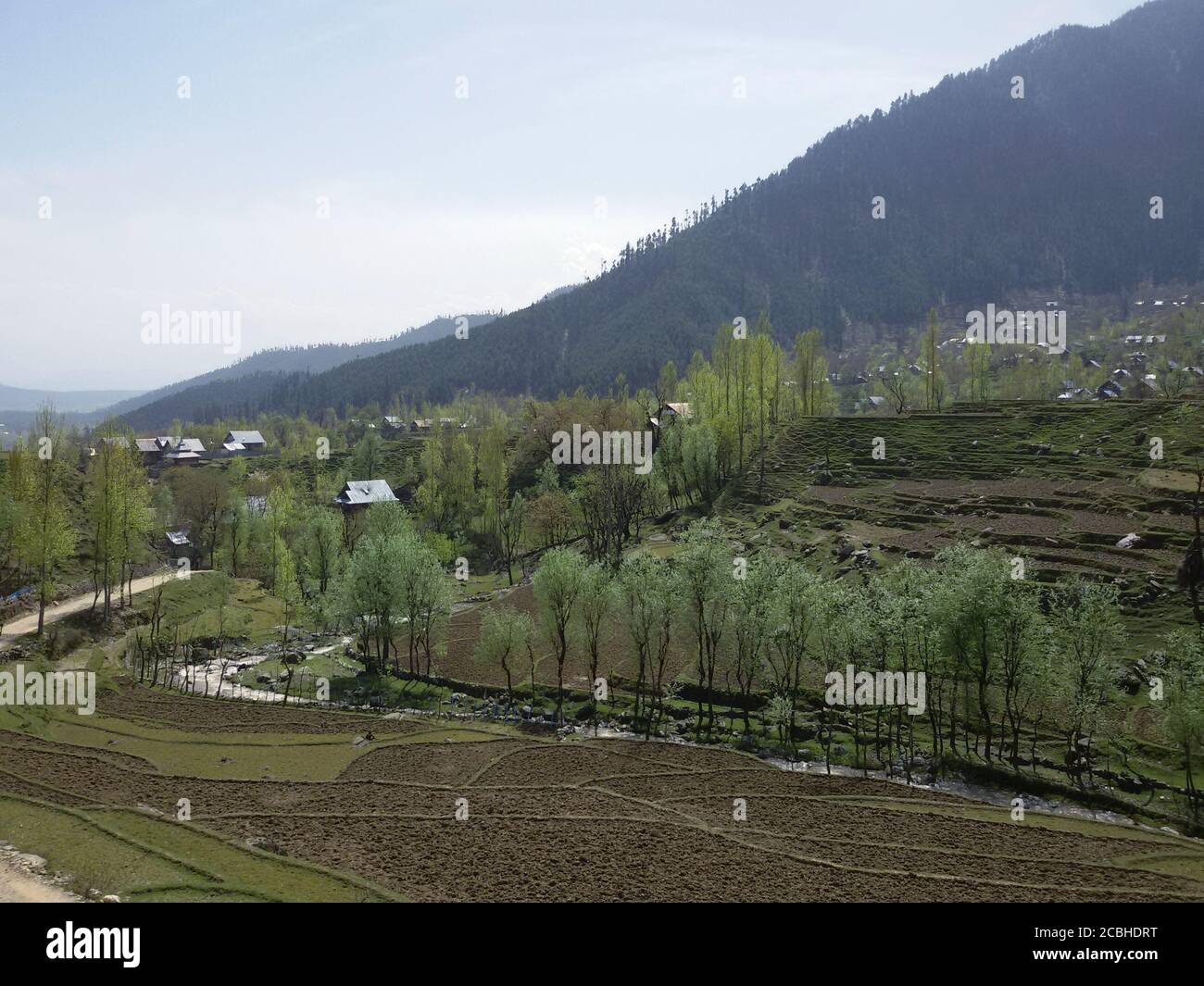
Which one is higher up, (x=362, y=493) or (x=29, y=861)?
(x=362, y=493)

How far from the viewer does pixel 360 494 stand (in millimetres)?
131625

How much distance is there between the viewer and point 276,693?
61844 mm

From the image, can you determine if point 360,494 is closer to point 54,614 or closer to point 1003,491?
point 54,614

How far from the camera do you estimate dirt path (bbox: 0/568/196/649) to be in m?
67.9

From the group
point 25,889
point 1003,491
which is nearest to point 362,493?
point 1003,491

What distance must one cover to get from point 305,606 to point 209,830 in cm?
5329

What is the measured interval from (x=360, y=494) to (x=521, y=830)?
107865 mm

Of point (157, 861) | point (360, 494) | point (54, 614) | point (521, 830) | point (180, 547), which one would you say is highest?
point (360, 494)

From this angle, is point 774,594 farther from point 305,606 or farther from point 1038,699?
point 305,606

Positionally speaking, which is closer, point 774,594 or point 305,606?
point 774,594

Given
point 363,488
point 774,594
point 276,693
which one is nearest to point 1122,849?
point 774,594

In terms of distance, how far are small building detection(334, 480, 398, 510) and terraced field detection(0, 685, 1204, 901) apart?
8553cm

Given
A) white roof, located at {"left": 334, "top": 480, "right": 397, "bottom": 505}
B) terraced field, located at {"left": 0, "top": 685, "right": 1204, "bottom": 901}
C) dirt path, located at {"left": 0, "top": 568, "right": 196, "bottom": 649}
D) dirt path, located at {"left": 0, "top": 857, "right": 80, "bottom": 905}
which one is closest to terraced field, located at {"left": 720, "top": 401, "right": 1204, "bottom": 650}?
terraced field, located at {"left": 0, "top": 685, "right": 1204, "bottom": 901}

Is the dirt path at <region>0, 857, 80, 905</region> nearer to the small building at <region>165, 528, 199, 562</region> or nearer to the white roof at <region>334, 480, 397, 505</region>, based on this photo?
the small building at <region>165, 528, 199, 562</region>
